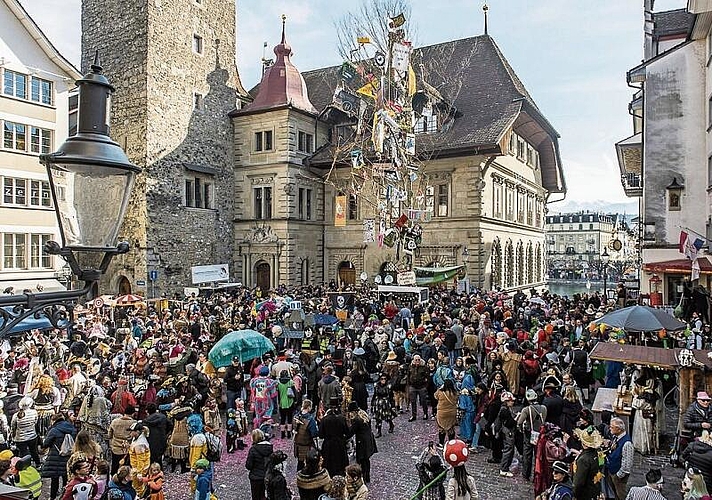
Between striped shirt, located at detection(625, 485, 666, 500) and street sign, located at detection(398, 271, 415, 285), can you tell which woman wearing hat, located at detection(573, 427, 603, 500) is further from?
street sign, located at detection(398, 271, 415, 285)

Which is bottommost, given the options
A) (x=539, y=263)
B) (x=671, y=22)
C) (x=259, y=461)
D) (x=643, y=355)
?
(x=259, y=461)

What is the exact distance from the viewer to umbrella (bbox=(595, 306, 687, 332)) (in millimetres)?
11927

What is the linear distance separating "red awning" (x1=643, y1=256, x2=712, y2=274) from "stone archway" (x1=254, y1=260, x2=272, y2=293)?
21.1 meters

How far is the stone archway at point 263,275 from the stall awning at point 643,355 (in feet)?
79.9

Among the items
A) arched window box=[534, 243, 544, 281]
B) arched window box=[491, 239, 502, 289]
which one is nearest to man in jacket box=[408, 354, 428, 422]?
arched window box=[491, 239, 502, 289]

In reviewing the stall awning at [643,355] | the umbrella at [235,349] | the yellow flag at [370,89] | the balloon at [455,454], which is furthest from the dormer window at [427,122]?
the balloon at [455,454]

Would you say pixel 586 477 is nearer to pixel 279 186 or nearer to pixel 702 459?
pixel 702 459

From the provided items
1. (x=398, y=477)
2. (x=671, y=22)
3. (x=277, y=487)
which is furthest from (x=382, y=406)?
(x=671, y=22)

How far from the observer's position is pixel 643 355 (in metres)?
11.2

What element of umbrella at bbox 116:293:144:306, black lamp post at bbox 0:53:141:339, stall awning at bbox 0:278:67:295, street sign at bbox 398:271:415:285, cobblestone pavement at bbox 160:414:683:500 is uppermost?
black lamp post at bbox 0:53:141:339

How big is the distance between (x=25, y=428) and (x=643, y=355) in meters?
11.7

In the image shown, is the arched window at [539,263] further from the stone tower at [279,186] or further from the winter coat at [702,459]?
the winter coat at [702,459]

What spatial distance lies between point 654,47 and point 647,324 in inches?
803

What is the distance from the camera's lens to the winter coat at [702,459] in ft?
22.7
